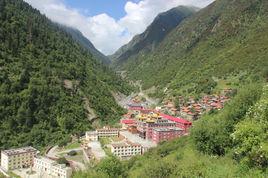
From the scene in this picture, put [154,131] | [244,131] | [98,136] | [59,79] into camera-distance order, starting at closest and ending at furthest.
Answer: [244,131] → [154,131] → [98,136] → [59,79]

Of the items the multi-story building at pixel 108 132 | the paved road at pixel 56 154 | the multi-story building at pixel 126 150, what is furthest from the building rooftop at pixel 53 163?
the multi-story building at pixel 108 132

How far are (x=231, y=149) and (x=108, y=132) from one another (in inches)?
2160

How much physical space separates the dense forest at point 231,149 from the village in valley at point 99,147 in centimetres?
2320

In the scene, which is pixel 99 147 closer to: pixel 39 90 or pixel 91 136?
pixel 91 136

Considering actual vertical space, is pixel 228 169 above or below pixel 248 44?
below

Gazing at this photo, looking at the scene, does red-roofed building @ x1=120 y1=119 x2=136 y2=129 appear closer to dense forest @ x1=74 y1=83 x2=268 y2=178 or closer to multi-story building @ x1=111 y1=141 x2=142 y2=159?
multi-story building @ x1=111 y1=141 x2=142 y2=159

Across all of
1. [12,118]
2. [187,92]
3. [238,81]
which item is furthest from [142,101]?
[12,118]

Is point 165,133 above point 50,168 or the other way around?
above

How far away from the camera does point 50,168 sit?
58312 mm

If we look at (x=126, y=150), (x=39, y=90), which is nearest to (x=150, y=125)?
(x=126, y=150)

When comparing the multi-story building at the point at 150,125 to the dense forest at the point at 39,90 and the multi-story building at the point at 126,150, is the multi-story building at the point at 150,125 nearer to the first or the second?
the multi-story building at the point at 126,150

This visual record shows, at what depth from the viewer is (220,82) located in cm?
10800

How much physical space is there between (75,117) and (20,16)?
159 feet

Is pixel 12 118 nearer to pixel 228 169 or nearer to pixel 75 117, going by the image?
Result: pixel 75 117
